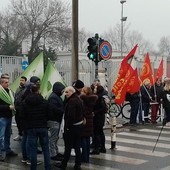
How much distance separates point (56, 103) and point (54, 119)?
424 millimetres

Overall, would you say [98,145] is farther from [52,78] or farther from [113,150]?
[52,78]

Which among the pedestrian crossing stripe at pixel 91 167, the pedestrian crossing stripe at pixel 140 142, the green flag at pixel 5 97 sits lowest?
the pedestrian crossing stripe at pixel 91 167

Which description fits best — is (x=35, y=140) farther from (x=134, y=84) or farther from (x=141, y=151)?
(x=134, y=84)

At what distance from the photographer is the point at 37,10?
5006cm

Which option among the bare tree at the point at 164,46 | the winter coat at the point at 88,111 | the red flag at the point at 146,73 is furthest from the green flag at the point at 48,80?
the bare tree at the point at 164,46

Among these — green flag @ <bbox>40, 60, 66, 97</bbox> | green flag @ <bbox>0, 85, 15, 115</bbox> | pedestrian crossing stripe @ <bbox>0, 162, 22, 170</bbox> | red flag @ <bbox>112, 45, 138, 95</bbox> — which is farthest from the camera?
red flag @ <bbox>112, 45, 138, 95</bbox>

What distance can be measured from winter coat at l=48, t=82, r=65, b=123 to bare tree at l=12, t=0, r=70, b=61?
40620 mm

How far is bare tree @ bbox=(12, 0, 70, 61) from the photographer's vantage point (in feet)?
162

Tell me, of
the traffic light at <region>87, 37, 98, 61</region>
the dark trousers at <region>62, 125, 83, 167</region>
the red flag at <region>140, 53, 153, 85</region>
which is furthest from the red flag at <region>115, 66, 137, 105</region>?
the dark trousers at <region>62, 125, 83, 167</region>

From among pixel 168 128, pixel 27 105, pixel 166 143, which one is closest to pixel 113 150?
pixel 166 143

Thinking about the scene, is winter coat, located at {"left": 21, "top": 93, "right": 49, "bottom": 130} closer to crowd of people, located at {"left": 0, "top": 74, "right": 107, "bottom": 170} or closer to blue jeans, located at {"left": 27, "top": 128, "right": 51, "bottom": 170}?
crowd of people, located at {"left": 0, "top": 74, "right": 107, "bottom": 170}

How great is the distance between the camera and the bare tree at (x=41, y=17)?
49.3m

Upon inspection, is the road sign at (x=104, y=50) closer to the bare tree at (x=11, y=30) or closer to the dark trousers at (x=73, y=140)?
the dark trousers at (x=73, y=140)

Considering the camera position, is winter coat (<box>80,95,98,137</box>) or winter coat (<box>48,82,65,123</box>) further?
winter coat (<box>80,95,98,137</box>)
